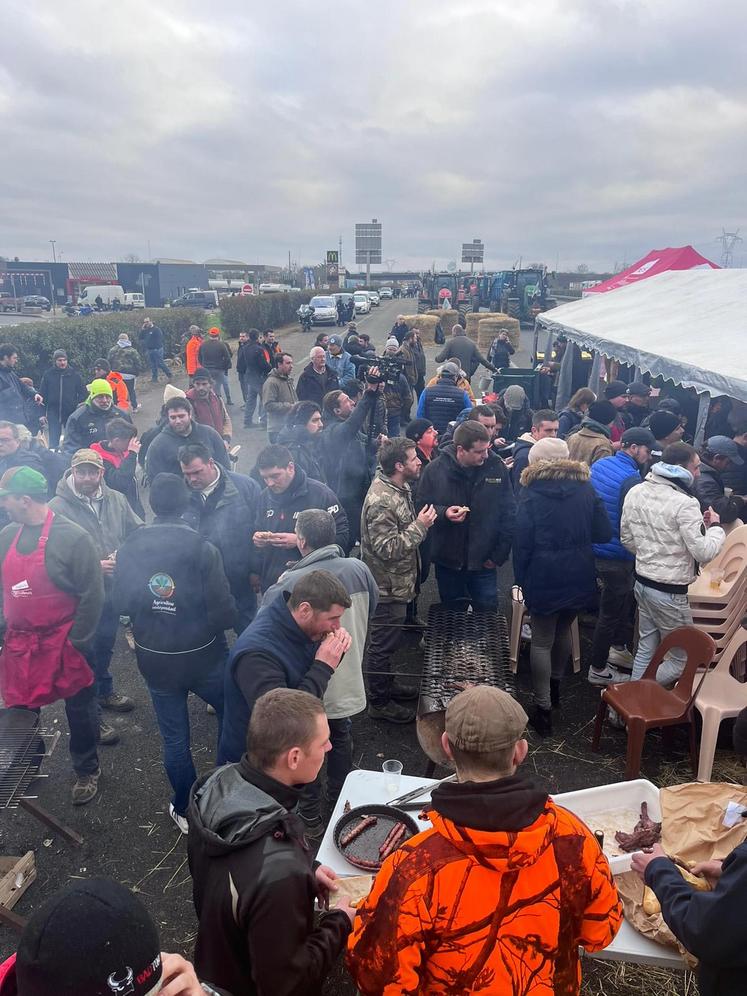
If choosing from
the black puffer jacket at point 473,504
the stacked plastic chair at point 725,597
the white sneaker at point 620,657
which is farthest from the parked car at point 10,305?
the stacked plastic chair at point 725,597

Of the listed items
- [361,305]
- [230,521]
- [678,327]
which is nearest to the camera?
[230,521]

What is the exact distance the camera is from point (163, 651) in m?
3.32

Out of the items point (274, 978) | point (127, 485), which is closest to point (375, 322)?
point (127, 485)

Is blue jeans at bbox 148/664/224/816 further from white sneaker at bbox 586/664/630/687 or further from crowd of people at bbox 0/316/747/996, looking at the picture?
white sneaker at bbox 586/664/630/687

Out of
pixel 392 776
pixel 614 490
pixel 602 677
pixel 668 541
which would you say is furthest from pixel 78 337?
pixel 392 776

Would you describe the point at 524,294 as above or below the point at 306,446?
above

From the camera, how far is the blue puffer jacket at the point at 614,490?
4.75 m

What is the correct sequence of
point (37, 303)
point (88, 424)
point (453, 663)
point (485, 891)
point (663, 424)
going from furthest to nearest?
point (37, 303), point (88, 424), point (663, 424), point (453, 663), point (485, 891)

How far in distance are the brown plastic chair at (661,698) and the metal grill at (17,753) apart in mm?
3320

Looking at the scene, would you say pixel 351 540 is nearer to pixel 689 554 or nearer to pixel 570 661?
pixel 570 661

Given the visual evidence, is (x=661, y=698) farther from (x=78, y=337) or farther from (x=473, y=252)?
(x=473, y=252)

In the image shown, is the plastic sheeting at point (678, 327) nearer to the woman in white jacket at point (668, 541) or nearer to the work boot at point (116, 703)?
the woman in white jacket at point (668, 541)

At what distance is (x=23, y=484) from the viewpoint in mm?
3398

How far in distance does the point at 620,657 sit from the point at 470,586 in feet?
4.74
